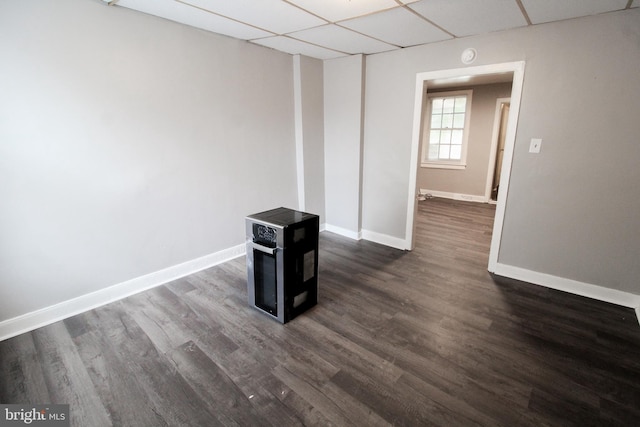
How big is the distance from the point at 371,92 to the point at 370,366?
10.1ft

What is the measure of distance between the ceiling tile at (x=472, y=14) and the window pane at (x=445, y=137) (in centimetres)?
389

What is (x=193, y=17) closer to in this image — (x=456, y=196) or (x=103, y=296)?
(x=103, y=296)

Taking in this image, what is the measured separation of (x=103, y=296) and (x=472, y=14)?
12.5ft

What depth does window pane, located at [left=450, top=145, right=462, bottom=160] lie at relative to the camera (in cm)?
630

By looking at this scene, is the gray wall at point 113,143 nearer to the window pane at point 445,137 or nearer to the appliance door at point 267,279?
the appliance door at point 267,279

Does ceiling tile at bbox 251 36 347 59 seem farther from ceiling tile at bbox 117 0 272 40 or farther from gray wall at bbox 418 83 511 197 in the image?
gray wall at bbox 418 83 511 197

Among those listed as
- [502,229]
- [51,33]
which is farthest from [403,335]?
[51,33]

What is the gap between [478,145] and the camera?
19.8ft

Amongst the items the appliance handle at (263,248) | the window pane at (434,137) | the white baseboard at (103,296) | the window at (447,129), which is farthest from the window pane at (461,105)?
the appliance handle at (263,248)

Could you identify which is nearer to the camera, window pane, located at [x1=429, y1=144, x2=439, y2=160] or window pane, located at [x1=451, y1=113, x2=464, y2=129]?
window pane, located at [x1=451, y1=113, x2=464, y2=129]

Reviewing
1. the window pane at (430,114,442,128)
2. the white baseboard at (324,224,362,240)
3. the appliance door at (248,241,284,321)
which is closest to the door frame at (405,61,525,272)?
the white baseboard at (324,224,362,240)

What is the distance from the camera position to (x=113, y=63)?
2.34m

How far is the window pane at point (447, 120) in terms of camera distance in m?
6.33

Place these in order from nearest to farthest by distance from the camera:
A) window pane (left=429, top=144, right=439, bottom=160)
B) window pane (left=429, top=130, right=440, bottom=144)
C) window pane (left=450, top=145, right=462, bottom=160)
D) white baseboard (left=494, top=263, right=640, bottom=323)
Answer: white baseboard (left=494, top=263, right=640, bottom=323), window pane (left=450, top=145, right=462, bottom=160), window pane (left=429, top=130, right=440, bottom=144), window pane (left=429, top=144, right=439, bottom=160)
